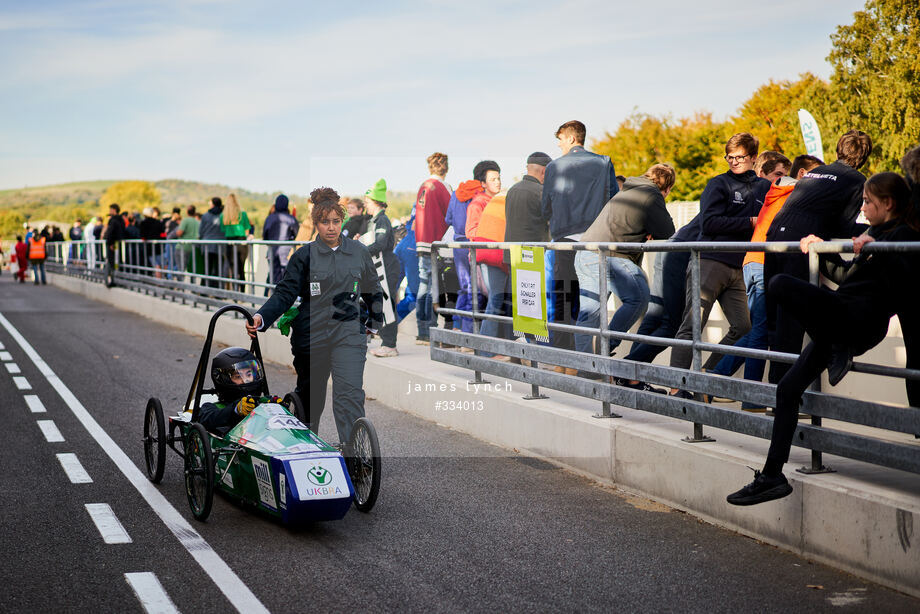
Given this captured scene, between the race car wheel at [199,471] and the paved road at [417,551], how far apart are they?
0.12m

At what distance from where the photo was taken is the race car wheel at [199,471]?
21.1 ft

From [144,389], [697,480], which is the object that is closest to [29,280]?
[144,389]

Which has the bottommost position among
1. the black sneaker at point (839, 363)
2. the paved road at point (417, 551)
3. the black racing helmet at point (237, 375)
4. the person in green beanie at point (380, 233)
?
the paved road at point (417, 551)

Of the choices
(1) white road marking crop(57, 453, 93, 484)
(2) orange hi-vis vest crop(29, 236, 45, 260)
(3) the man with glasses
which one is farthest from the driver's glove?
(2) orange hi-vis vest crop(29, 236, 45, 260)

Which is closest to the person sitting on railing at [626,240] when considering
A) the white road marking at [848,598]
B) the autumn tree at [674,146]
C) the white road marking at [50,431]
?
the white road marking at [848,598]

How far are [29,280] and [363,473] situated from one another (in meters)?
42.3

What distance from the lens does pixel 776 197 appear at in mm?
8156

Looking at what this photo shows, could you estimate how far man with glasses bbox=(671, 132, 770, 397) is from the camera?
8273 mm

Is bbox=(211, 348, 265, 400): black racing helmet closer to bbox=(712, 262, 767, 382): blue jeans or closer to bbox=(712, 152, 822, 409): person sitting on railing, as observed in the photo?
bbox=(712, 262, 767, 382): blue jeans

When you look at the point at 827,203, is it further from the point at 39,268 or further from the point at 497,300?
the point at 39,268

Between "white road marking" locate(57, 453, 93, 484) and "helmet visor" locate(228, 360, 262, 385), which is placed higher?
"helmet visor" locate(228, 360, 262, 385)

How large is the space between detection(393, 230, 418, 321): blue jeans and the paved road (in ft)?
17.1

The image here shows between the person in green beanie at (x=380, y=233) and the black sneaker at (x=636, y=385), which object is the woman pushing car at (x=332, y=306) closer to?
the black sneaker at (x=636, y=385)

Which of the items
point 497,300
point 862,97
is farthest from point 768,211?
point 862,97
